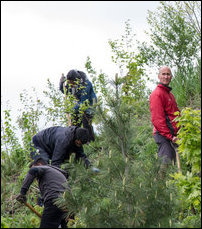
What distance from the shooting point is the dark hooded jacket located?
20.0 ft

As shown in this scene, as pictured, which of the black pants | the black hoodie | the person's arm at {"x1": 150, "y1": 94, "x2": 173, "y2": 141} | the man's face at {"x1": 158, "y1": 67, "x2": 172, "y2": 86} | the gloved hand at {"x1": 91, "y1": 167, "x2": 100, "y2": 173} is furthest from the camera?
the man's face at {"x1": 158, "y1": 67, "x2": 172, "y2": 86}

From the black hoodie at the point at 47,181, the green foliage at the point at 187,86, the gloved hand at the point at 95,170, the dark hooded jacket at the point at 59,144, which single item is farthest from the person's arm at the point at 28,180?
the green foliage at the point at 187,86

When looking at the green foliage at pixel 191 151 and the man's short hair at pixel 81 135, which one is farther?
the man's short hair at pixel 81 135

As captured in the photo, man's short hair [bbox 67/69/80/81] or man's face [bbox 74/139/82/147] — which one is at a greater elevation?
man's short hair [bbox 67/69/80/81]

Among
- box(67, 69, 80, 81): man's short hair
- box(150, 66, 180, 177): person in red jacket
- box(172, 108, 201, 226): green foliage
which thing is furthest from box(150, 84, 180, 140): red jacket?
box(67, 69, 80, 81): man's short hair

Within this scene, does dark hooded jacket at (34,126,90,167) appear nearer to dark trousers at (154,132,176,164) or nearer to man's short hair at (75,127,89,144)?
man's short hair at (75,127,89,144)

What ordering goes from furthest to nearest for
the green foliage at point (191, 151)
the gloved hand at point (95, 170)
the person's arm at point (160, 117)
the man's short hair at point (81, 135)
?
the man's short hair at point (81, 135)
the person's arm at point (160, 117)
the green foliage at point (191, 151)
the gloved hand at point (95, 170)

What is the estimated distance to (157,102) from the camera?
596 cm

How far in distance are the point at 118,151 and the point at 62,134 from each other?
2167mm

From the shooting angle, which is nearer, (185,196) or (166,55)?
(185,196)

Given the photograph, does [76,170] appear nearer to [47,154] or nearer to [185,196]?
→ [185,196]

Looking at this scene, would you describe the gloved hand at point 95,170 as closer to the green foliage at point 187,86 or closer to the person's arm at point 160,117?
the person's arm at point 160,117

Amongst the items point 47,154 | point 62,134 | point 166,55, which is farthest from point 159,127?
point 166,55

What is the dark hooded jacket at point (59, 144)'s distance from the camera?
6.10 metres
